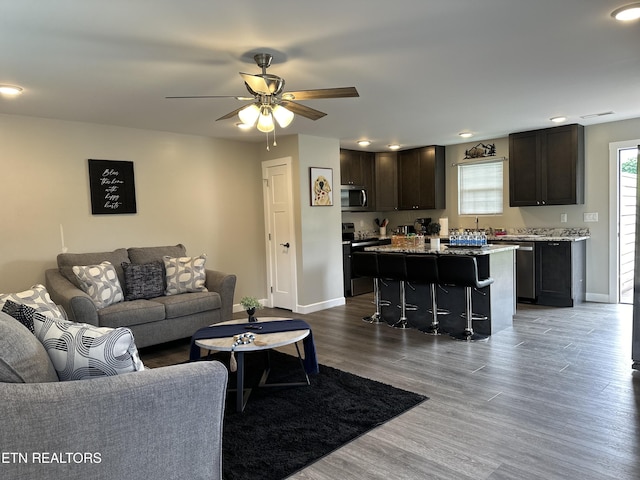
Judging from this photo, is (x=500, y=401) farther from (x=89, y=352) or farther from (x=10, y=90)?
(x=10, y=90)

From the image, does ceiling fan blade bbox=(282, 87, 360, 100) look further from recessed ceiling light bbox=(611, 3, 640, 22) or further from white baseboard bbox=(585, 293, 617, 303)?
white baseboard bbox=(585, 293, 617, 303)

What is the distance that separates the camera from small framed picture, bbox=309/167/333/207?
583 centimetres

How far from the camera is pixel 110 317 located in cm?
393

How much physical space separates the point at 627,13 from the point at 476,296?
2835 mm

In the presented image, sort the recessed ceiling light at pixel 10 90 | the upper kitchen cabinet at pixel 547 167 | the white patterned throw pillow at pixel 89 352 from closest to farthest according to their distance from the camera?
the white patterned throw pillow at pixel 89 352 → the recessed ceiling light at pixel 10 90 → the upper kitchen cabinet at pixel 547 167

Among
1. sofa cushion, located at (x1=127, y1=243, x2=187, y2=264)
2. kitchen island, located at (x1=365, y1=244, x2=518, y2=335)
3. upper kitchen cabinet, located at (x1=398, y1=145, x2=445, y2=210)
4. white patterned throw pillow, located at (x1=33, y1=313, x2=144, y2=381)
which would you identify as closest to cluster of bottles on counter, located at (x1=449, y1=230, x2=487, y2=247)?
kitchen island, located at (x1=365, y1=244, x2=518, y2=335)

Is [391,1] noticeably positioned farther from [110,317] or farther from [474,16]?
[110,317]

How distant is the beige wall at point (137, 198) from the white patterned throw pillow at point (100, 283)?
679 millimetres

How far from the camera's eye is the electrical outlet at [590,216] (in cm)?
581

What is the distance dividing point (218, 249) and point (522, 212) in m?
4.49

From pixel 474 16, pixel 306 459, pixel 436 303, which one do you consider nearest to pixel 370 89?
pixel 474 16

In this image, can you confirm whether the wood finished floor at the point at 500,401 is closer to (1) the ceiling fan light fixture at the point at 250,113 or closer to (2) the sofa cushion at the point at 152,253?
(2) the sofa cushion at the point at 152,253

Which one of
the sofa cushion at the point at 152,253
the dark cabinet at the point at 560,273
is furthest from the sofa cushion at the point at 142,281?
the dark cabinet at the point at 560,273

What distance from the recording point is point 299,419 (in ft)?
9.20
